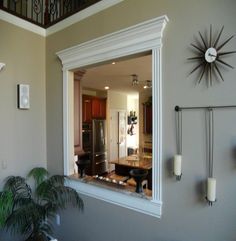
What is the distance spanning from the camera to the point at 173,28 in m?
1.65

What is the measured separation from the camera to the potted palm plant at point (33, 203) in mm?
1942

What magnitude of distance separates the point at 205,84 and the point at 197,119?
27cm

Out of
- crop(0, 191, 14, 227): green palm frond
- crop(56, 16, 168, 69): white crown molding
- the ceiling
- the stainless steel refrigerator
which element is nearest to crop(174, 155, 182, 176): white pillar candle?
crop(56, 16, 168, 69): white crown molding

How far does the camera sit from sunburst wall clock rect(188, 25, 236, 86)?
142 centimetres

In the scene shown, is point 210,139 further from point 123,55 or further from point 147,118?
point 147,118

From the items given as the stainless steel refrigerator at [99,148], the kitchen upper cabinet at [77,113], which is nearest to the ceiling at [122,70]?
the kitchen upper cabinet at [77,113]

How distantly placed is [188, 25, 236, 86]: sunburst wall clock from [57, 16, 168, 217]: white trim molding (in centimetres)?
31

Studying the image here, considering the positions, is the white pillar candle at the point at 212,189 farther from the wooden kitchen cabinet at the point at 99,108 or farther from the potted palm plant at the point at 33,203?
the wooden kitchen cabinet at the point at 99,108

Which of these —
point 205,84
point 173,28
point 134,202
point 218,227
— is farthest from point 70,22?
point 218,227

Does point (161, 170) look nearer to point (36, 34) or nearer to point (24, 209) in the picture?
point (24, 209)

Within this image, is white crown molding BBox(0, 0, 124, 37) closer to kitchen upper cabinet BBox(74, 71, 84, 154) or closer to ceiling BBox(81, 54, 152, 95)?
kitchen upper cabinet BBox(74, 71, 84, 154)

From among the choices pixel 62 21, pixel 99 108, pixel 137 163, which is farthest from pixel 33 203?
pixel 99 108

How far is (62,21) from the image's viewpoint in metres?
2.48

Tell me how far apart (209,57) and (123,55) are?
0.79 meters
